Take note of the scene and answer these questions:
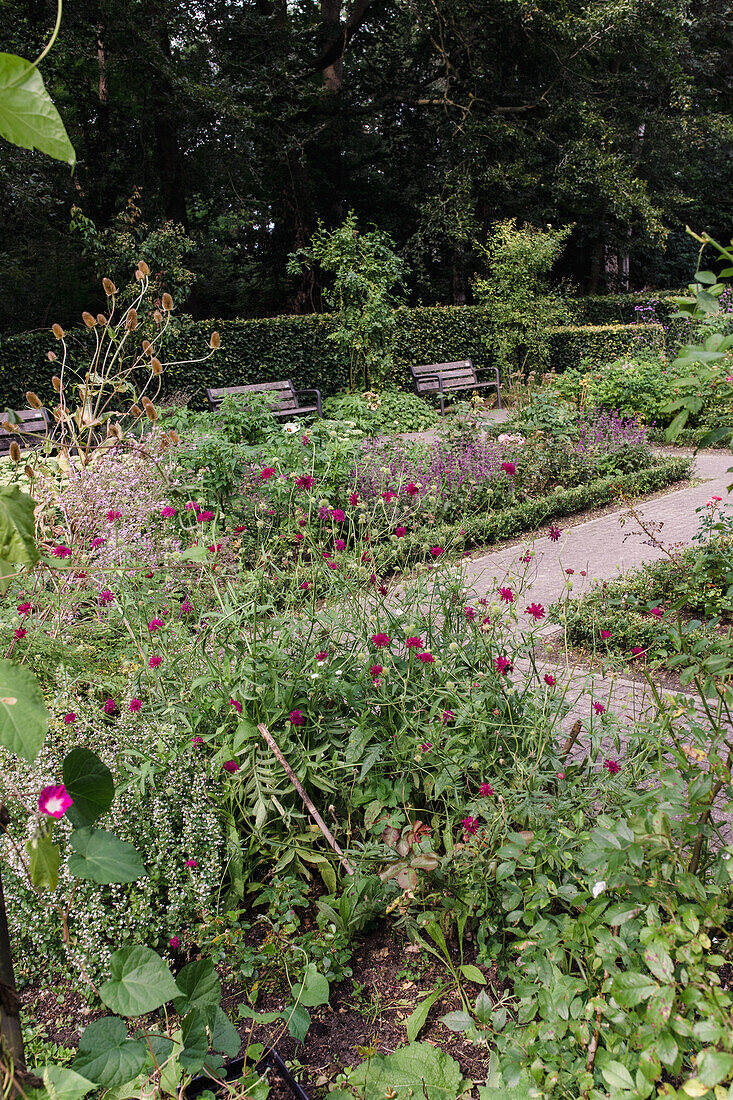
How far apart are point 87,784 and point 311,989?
3.30 ft

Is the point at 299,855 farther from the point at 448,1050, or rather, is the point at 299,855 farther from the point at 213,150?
the point at 213,150

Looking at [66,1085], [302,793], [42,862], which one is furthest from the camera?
[302,793]

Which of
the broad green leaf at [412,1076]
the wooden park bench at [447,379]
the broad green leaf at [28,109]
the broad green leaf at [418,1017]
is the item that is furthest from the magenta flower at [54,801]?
the wooden park bench at [447,379]

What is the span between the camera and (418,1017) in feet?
5.66

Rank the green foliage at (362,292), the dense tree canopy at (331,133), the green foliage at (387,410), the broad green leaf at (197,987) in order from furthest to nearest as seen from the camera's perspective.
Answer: the dense tree canopy at (331,133) → the green foliage at (362,292) → the green foliage at (387,410) → the broad green leaf at (197,987)

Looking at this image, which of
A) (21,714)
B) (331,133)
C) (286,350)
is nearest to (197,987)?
(21,714)

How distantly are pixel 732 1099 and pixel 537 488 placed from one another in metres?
6.22

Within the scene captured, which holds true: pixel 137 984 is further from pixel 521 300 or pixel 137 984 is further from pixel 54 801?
pixel 521 300

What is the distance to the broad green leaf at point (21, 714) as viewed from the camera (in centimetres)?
81

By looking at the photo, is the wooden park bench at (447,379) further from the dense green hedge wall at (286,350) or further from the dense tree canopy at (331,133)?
the dense tree canopy at (331,133)

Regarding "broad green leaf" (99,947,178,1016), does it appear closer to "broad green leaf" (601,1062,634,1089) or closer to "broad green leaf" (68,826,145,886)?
"broad green leaf" (68,826,145,886)

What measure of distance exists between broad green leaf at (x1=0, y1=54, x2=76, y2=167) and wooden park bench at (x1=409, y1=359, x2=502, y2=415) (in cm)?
1168

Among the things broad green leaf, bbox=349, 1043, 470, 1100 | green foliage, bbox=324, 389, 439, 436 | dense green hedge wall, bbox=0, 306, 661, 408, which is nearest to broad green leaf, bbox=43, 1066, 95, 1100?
broad green leaf, bbox=349, 1043, 470, 1100

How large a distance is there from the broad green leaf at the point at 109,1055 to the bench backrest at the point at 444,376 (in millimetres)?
11843
